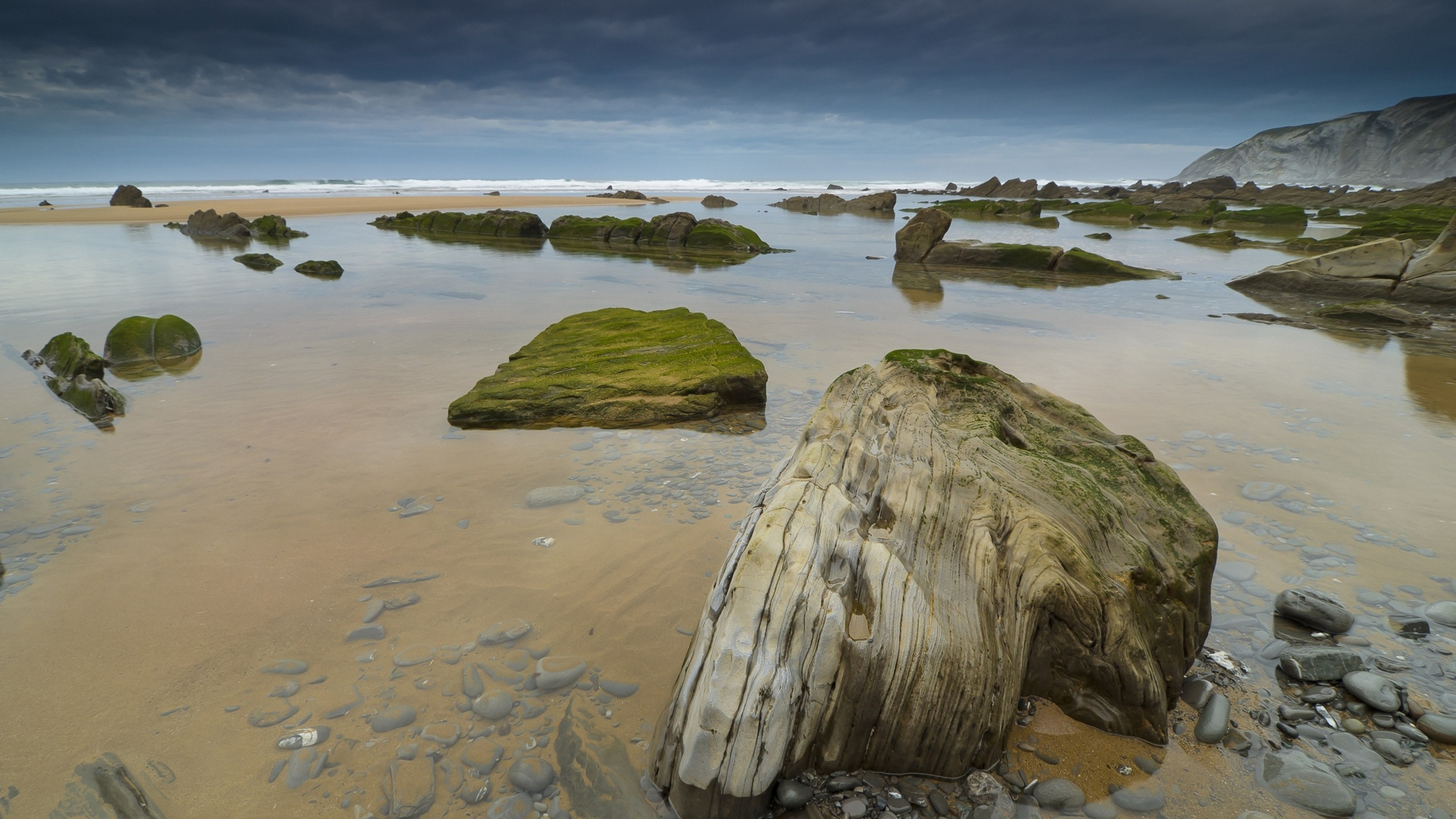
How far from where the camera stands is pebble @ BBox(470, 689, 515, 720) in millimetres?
3141

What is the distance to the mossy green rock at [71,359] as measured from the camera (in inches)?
306

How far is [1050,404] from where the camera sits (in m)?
5.01

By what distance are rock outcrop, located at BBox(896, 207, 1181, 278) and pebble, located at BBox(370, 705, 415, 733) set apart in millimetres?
21779

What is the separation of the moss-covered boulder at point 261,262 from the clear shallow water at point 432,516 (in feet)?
21.4

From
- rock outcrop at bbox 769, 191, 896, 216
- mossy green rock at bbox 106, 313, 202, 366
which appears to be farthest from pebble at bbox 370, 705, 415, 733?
rock outcrop at bbox 769, 191, 896, 216

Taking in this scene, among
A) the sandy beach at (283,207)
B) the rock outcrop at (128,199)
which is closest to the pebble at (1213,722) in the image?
the sandy beach at (283,207)

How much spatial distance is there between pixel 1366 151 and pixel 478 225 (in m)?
175

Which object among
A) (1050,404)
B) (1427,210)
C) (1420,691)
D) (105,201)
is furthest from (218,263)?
(1427,210)

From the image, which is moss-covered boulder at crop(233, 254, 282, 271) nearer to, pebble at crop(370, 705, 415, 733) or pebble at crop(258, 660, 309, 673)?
pebble at crop(258, 660, 309, 673)

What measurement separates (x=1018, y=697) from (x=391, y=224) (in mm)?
38090

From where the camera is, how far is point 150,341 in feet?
30.4

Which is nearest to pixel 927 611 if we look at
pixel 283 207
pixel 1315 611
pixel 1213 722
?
pixel 1213 722

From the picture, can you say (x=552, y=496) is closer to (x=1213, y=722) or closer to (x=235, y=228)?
(x=1213, y=722)

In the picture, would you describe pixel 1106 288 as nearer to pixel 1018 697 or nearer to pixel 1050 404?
pixel 1050 404
